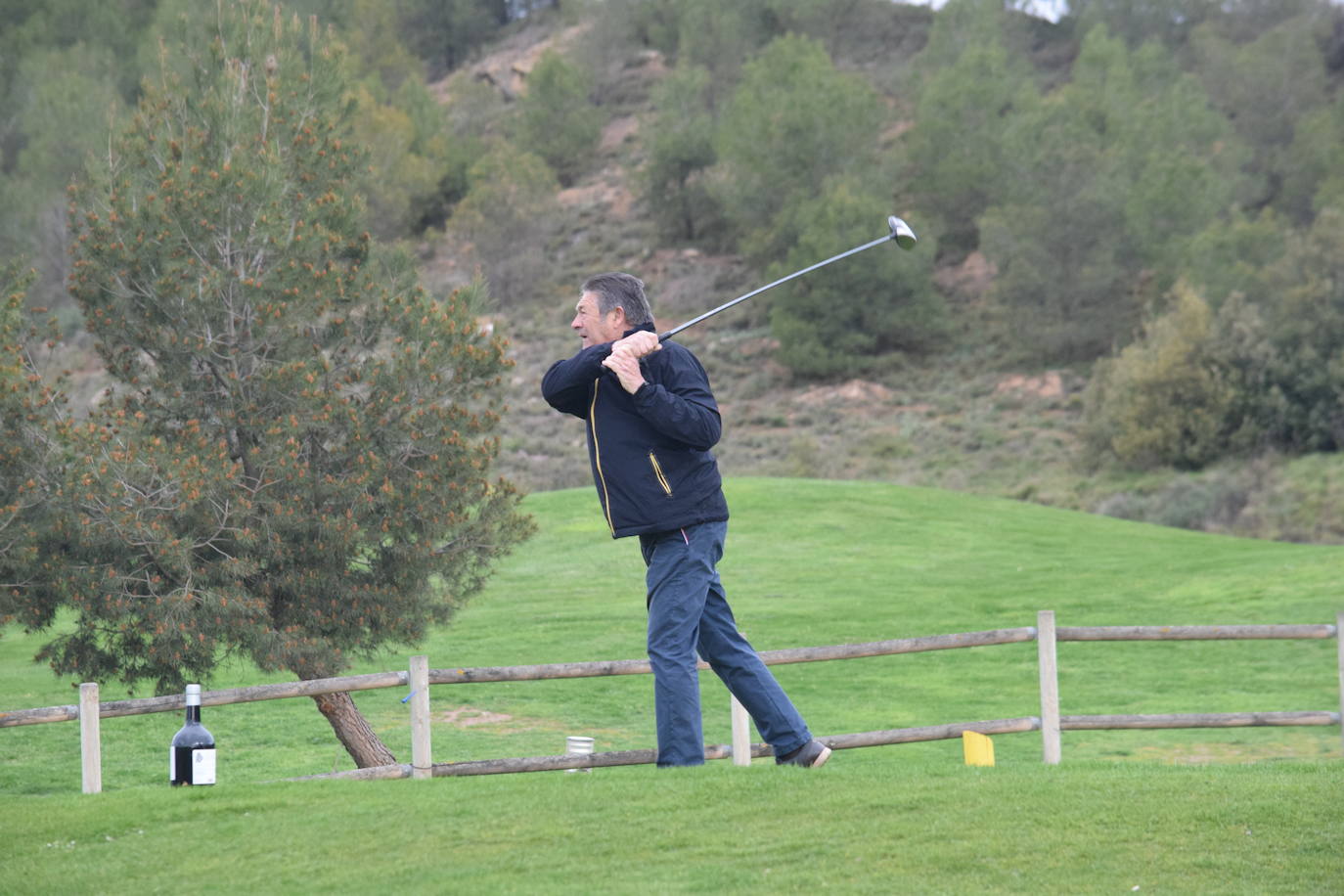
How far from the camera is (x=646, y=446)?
5867 millimetres

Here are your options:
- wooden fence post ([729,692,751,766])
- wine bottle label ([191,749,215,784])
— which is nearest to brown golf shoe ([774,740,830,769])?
wooden fence post ([729,692,751,766])

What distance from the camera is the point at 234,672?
16.3 meters

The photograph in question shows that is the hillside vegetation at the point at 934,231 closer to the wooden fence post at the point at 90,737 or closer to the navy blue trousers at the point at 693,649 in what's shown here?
the wooden fence post at the point at 90,737

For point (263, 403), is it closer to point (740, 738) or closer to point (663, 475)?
point (740, 738)

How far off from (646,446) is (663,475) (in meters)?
0.13

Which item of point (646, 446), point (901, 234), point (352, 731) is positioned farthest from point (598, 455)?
point (352, 731)

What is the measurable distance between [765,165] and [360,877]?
4750 cm

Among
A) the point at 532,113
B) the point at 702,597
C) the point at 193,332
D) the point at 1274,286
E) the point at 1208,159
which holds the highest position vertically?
the point at 532,113

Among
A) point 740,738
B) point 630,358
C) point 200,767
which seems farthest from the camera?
point 740,738

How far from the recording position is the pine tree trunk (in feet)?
35.3

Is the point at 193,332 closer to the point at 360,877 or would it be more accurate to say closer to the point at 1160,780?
the point at 360,877

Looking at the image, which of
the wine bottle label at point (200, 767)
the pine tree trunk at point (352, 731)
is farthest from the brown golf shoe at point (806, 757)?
the pine tree trunk at point (352, 731)

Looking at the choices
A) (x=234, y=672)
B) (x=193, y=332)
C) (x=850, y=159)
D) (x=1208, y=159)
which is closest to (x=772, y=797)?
(x=193, y=332)

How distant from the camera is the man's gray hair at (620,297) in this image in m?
6.05
